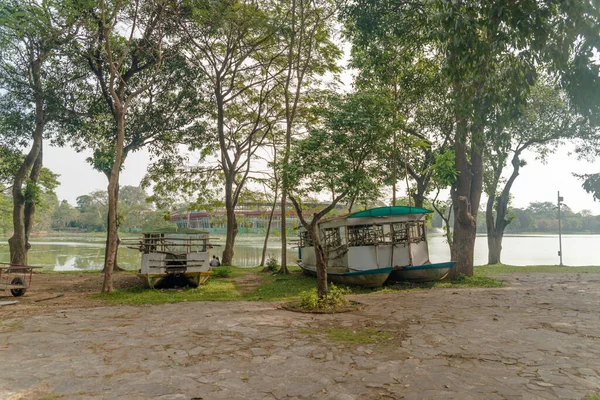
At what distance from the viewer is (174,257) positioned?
1287cm

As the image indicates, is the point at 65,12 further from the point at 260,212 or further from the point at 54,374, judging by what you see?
the point at 260,212

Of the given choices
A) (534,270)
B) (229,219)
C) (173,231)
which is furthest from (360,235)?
(534,270)

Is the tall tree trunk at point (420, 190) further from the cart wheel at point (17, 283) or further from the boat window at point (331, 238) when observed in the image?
the cart wheel at point (17, 283)

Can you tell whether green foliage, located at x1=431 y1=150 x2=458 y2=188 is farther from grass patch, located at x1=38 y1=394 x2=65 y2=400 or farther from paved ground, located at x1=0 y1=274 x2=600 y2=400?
grass patch, located at x1=38 y1=394 x2=65 y2=400

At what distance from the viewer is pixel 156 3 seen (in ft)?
40.8

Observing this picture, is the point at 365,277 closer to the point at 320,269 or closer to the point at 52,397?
the point at 320,269

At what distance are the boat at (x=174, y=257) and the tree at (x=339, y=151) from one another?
475 centimetres

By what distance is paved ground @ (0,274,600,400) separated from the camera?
376cm

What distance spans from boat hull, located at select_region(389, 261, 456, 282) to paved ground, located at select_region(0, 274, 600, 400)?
375 centimetres

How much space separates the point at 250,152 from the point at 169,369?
17.8 m

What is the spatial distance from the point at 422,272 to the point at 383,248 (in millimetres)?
1396

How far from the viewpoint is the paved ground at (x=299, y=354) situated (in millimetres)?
3762

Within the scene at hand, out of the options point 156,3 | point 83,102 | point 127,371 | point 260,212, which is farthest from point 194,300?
point 260,212

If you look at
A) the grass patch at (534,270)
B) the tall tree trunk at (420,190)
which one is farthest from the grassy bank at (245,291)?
the tall tree trunk at (420,190)
